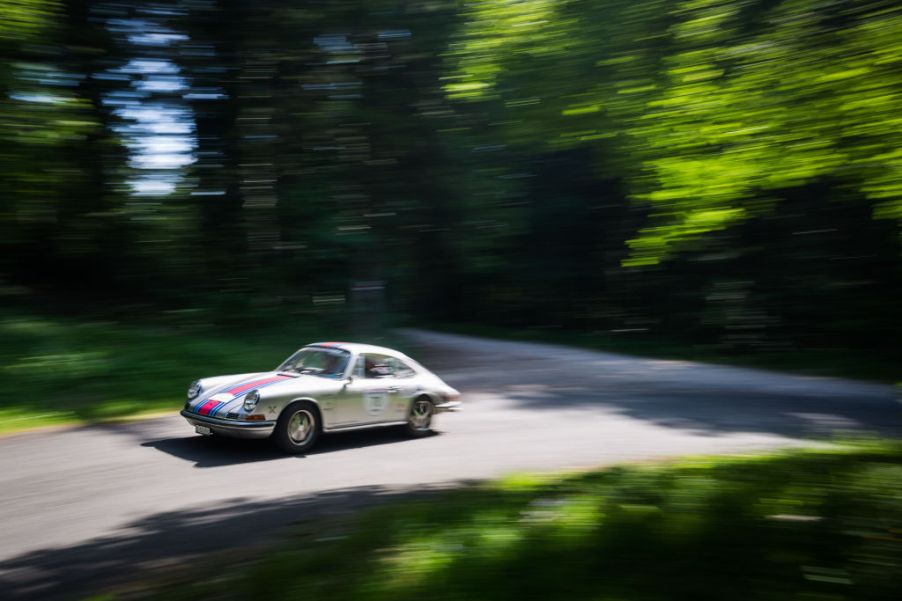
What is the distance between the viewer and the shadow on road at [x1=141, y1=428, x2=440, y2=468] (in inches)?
354

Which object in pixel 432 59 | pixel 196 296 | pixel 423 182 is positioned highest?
pixel 432 59

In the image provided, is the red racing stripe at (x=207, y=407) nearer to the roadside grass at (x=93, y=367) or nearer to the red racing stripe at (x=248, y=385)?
the red racing stripe at (x=248, y=385)

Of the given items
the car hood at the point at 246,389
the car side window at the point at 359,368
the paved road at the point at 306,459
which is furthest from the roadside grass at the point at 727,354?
the car hood at the point at 246,389

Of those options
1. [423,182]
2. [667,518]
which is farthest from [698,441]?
[423,182]

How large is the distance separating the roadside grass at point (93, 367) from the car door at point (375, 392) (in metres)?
1.38

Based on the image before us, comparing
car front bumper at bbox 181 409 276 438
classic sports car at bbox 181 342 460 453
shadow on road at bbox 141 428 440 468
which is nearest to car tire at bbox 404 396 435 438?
classic sports car at bbox 181 342 460 453

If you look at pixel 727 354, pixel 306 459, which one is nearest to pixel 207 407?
pixel 306 459

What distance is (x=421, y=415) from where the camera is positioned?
1104 cm

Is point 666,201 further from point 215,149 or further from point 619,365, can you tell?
point 619,365

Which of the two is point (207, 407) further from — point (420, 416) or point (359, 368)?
point (420, 416)

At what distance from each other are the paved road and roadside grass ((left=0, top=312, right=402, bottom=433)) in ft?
3.90

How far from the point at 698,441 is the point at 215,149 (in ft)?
26.3

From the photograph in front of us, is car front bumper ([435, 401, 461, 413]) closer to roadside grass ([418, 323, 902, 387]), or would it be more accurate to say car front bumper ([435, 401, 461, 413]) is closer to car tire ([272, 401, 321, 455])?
car tire ([272, 401, 321, 455])

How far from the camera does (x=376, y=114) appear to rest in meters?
5.34
